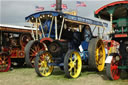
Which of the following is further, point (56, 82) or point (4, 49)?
point (4, 49)

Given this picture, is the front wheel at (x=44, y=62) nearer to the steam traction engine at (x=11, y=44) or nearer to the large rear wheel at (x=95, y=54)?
the large rear wheel at (x=95, y=54)

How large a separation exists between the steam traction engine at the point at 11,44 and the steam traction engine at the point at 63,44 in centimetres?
146

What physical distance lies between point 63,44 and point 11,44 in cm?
417

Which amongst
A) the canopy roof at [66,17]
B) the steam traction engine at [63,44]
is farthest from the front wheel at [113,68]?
the canopy roof at [66,17]

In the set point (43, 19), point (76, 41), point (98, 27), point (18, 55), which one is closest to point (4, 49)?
point (18, 55)

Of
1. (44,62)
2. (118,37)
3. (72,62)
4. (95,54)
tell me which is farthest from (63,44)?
(118,37)

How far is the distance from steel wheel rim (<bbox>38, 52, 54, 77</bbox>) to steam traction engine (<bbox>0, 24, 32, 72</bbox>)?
2582 millimetres

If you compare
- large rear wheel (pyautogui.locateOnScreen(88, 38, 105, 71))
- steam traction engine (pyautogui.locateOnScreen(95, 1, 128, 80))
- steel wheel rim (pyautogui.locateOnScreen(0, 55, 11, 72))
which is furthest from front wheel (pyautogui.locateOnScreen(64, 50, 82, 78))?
steel wheel rim (pyautogui.locateOnScreen(0, 55, 11, 72))

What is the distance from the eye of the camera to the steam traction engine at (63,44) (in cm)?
645

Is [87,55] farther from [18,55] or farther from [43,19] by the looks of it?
[18,55]

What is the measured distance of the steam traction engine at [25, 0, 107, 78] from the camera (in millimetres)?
6445

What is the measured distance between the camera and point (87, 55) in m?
7.24

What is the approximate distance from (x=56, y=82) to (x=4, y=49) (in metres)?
4.36

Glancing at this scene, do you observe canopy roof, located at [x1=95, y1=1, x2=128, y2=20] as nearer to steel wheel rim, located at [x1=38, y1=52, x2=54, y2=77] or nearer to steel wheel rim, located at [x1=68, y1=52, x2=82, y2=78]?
steel wheel rim, located at [x1=68, y1=52, x2=82, y2=78]
